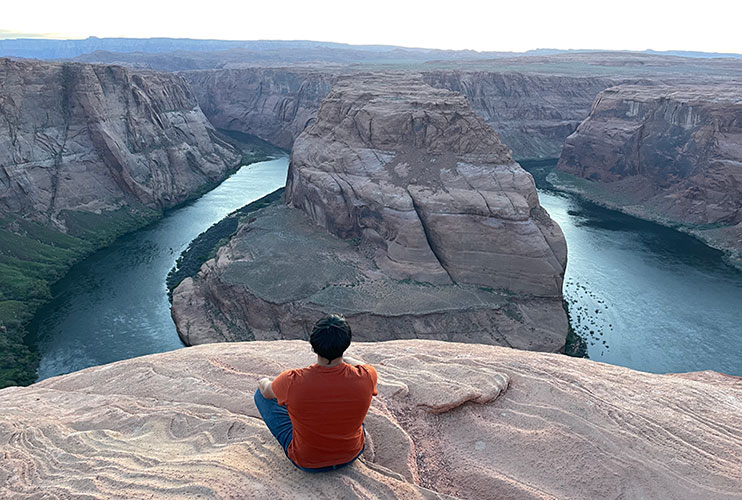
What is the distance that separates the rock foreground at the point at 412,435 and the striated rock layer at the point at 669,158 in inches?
1555

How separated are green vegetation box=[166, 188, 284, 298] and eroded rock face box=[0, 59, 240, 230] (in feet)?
29.5

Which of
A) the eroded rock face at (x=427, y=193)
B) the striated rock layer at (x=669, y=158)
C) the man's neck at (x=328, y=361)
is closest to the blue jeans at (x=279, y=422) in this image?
the man's neck at (x=328, y=361)

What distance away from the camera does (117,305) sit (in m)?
29.4

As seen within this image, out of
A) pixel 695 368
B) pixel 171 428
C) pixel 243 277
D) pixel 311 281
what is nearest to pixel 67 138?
pixel 243 277

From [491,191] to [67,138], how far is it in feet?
118

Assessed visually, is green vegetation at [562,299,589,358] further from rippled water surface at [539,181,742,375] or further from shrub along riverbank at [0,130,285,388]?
shrub along riverbank at [0,130,285,388]

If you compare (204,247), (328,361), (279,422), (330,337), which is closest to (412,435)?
(279,422)

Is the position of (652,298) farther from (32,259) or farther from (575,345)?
(32,259)

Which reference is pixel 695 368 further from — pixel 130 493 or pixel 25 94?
pixel 25 94

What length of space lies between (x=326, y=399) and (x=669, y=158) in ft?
183

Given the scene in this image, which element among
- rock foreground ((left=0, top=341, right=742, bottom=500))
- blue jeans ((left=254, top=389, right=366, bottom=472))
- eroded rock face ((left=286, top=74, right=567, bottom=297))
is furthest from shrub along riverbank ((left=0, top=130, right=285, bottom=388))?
blue jeans ((left=254, top=389, right=366, bottom=472))

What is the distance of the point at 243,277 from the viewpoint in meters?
27.4

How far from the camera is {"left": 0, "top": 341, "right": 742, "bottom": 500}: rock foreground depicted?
521cm

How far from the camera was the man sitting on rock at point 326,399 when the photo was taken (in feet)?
15.6
